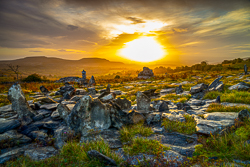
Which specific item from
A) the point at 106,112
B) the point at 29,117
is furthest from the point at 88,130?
the point at 29,117

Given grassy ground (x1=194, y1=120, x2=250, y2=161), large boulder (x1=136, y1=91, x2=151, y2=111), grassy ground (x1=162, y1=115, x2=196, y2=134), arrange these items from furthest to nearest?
large boulder (x1=136, y1=91, x2=151, y2=111), grassy ground (x1=162, y1=115, x2=196, y2=134), grassy ground (x1=194, y1=120, x2=250, y2=161)

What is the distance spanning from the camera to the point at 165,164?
3.13m

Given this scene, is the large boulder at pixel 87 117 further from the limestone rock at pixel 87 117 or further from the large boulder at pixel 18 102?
→ the large boulder at pixel 18 102

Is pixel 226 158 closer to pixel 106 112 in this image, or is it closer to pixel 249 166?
pixel 249 166

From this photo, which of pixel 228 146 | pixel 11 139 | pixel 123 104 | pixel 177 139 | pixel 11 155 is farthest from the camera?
pixel 123 104

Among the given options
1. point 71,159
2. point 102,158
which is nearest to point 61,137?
point 71,159

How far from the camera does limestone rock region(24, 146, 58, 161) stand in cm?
381

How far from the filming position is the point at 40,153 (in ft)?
13.0

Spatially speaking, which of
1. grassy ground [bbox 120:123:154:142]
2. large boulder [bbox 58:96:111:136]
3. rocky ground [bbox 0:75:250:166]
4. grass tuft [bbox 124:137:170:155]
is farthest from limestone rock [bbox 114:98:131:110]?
grass tuft [bbox 124:137:170:155]

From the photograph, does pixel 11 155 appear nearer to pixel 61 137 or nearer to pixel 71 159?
pixel 61 137

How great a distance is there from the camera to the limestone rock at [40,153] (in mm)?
3806

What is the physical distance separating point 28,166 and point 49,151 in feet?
2.36

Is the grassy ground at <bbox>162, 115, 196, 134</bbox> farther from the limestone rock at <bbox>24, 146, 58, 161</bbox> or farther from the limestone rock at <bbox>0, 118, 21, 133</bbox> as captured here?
the limestone rock at <bbox>0, 118, 21, 133</bbox>

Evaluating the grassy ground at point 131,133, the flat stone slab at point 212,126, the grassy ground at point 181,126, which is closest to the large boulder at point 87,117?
the grassy ground at point 131,133
